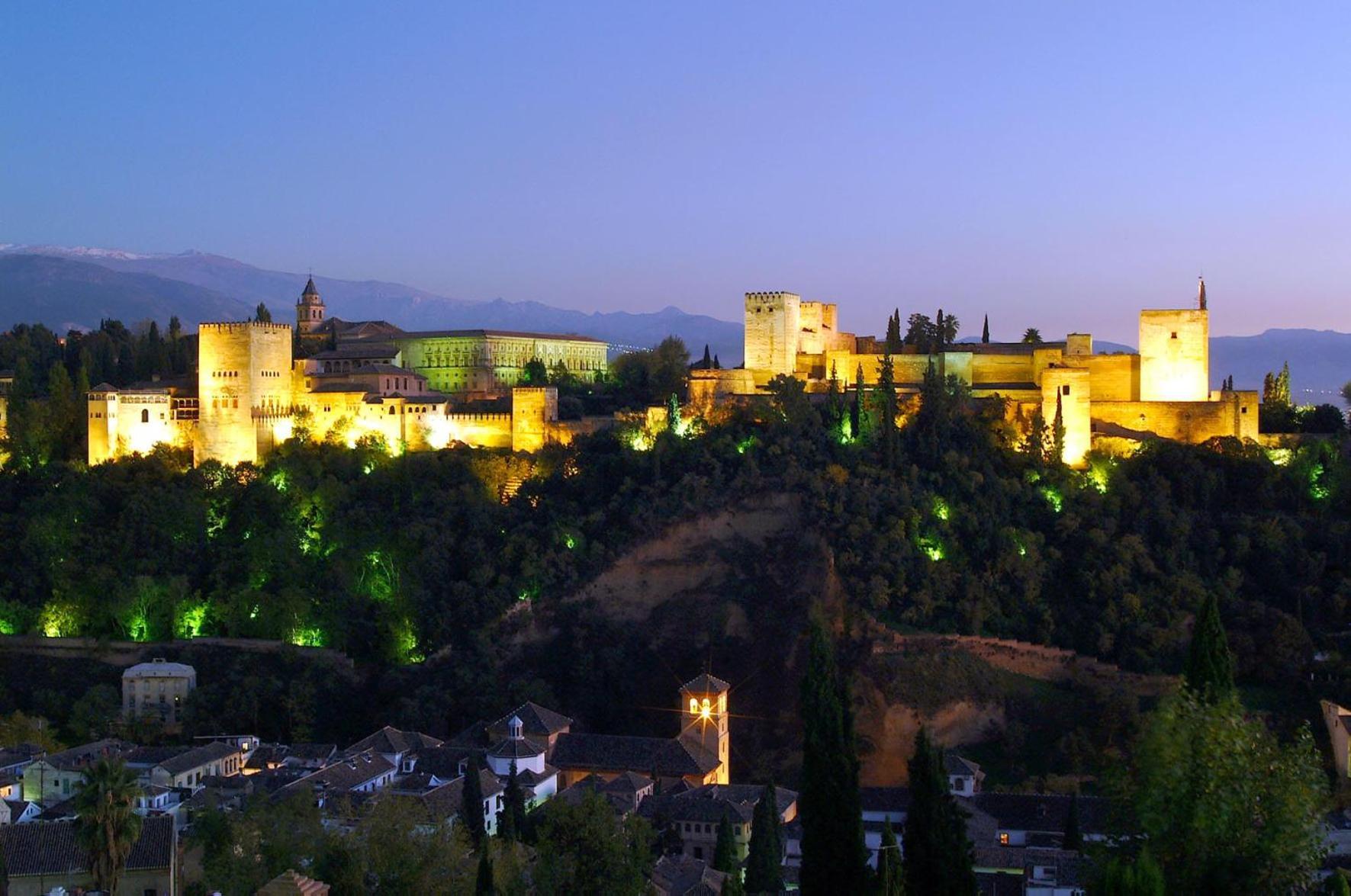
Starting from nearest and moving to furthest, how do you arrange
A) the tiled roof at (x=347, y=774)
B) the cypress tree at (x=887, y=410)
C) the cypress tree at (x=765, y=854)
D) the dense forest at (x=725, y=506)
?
1. the cypress tree at (x=765, y=854)
2. the tiled roof at (x=347, y=774)
3. the dense forest at (x=725, y=506)
4. the cypress tree at (x=887, y=410)

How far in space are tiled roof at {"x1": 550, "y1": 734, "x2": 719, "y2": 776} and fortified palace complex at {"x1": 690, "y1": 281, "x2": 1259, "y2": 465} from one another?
50.8 feet

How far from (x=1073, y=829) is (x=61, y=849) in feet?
60.2

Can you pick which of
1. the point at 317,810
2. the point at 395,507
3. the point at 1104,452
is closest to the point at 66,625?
the point at 395,507

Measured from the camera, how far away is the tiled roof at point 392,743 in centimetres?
3694

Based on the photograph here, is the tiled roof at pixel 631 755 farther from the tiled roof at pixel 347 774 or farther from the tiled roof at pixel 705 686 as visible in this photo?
the tiled roof at pixel 347 774

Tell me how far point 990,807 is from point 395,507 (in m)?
21.5

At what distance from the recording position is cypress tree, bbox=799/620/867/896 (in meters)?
21.6

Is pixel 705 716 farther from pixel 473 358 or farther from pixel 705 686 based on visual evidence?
pixel 473 358

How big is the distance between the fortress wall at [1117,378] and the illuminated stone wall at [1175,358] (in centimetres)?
27

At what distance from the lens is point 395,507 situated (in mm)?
48125

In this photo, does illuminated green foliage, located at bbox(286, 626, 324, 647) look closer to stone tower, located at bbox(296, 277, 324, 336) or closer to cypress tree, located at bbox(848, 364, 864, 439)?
cypress tree, located at bbox(848, 364, 864, 439)

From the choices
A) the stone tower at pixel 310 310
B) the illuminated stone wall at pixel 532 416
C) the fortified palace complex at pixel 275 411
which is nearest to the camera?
the illuminated stone wall at pixel 532 416

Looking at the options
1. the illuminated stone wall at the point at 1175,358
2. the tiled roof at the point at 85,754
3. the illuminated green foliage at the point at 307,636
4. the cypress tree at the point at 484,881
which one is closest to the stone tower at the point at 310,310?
the illuminated green foliage at the point at 307,636

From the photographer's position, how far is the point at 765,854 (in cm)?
2903
